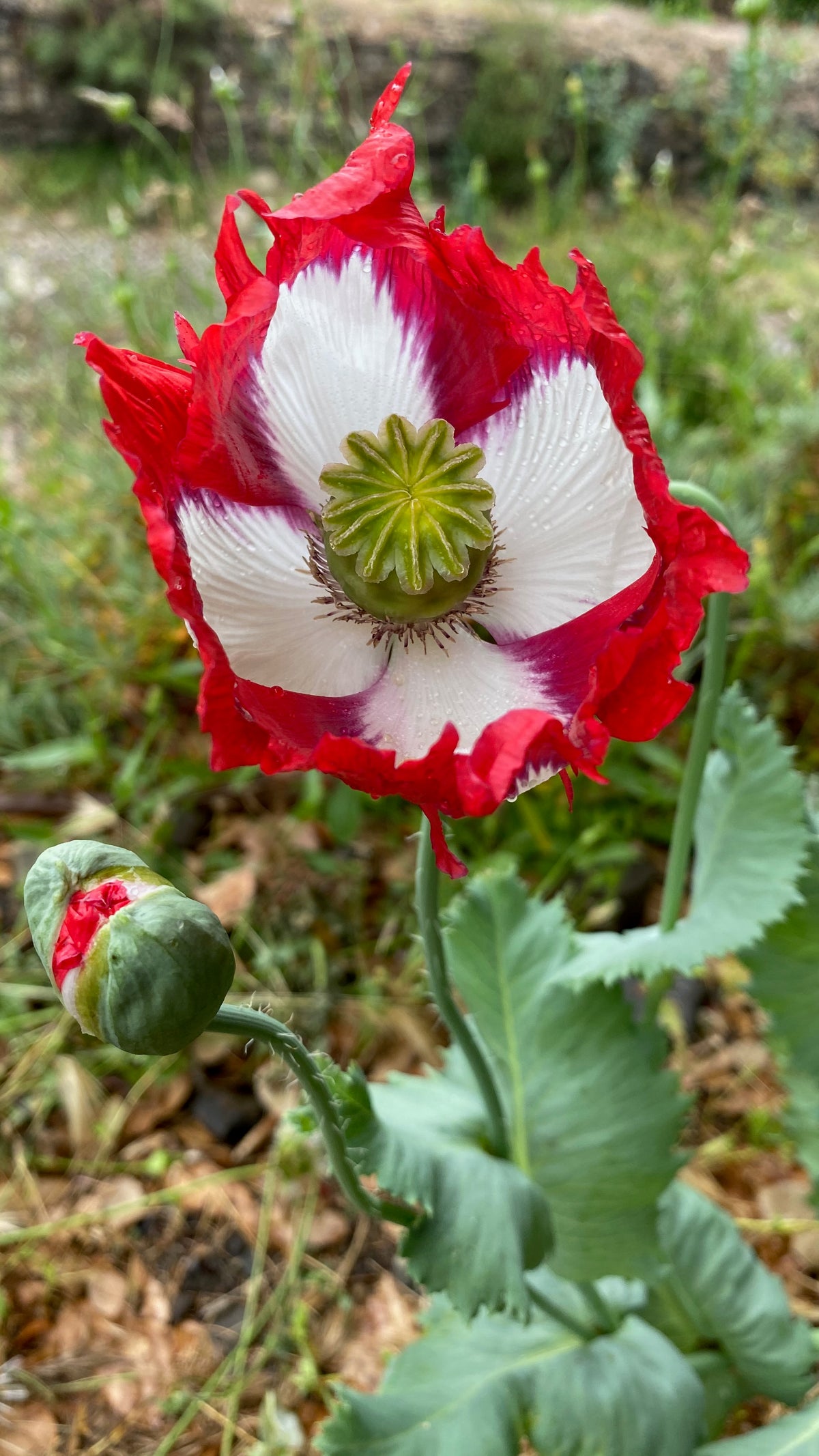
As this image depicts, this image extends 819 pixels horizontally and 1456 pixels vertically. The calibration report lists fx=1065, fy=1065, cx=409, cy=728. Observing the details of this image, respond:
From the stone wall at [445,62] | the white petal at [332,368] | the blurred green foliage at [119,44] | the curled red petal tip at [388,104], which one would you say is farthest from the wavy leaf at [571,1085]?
the blurred green foliage at [119,44]

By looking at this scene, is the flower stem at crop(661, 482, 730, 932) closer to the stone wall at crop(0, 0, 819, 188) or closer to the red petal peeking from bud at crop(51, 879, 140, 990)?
the red petal peeking from bud at crop(51, 879, 140, 990)

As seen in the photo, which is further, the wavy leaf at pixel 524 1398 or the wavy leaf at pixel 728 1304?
the wavy leaf at pixel 728 1304

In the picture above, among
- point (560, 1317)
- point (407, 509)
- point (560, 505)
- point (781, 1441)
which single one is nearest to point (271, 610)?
point (407, 509)

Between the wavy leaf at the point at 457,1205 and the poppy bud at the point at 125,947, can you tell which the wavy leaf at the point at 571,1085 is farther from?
the poppy bud at the point at 125,947

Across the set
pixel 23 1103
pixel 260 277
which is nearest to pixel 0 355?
pixel 23 1103

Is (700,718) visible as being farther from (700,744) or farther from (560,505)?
Result: (560,505)
